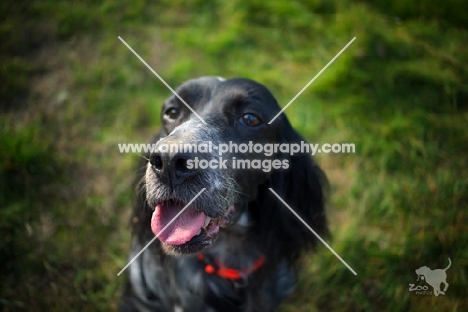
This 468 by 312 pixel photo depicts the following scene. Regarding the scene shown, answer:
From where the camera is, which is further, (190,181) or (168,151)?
(190,181)

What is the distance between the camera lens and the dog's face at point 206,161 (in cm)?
219

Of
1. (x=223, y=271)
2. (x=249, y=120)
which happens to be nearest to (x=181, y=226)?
(x=223, y=271)

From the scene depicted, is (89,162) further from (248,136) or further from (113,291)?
(248,136)

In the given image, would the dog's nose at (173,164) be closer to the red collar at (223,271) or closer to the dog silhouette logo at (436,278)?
the red collar at (223,271)

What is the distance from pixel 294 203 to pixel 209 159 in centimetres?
105

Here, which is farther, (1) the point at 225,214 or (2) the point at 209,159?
(1) the point at 225,214

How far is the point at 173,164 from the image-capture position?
2.11 meters

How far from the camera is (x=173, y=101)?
287 cm

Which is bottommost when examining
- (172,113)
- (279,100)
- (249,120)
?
(279,100)

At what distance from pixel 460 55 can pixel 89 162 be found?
4109 mm

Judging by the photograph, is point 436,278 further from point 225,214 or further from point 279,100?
point 279,100

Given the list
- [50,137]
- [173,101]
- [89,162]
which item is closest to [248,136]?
[173,101]

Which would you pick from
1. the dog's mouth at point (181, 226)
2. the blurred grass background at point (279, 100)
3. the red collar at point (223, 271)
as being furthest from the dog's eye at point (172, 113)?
the blurred grass background at point (279, 100)

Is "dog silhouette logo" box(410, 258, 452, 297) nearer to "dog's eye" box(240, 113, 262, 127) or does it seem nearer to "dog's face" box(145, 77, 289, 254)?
"dog's face" box(145, 77, 289, 254)
